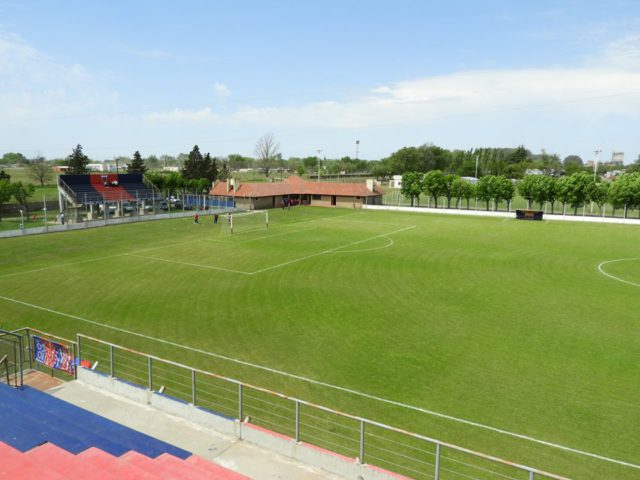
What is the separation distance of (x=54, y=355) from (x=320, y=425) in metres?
8.82

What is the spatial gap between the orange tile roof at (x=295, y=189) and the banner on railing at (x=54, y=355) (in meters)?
59.9

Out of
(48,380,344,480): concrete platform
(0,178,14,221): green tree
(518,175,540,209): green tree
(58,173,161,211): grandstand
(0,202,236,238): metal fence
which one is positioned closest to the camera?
(48,380,344,480): concrete platform

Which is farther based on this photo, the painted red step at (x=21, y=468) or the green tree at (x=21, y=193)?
the green tree at (x=21, y=193)

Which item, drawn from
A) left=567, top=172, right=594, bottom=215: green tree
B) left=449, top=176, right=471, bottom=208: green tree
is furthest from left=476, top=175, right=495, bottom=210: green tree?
left=567, top=172, right=594, bottom=215: green tree

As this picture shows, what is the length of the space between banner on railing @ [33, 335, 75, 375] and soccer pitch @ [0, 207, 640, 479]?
12.6 ft

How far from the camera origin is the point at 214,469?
898 cm

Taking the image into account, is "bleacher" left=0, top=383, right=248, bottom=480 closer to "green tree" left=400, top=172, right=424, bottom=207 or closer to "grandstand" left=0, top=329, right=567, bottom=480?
"grandstand" left=0, top=329, right=567, bottom=480

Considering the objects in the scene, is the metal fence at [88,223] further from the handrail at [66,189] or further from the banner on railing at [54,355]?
the banner on railing at [54,355]

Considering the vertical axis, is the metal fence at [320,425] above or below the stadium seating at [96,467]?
below

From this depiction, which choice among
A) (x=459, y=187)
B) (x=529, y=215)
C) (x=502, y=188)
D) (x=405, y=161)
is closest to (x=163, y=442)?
(x=529, y=215)

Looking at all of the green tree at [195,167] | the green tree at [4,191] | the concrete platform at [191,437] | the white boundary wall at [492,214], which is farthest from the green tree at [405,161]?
the concrete platform at [191,437]

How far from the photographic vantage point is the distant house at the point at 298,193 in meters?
75.9

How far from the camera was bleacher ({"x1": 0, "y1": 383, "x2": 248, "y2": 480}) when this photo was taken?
8172mm

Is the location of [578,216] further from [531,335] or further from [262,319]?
[262,319]
